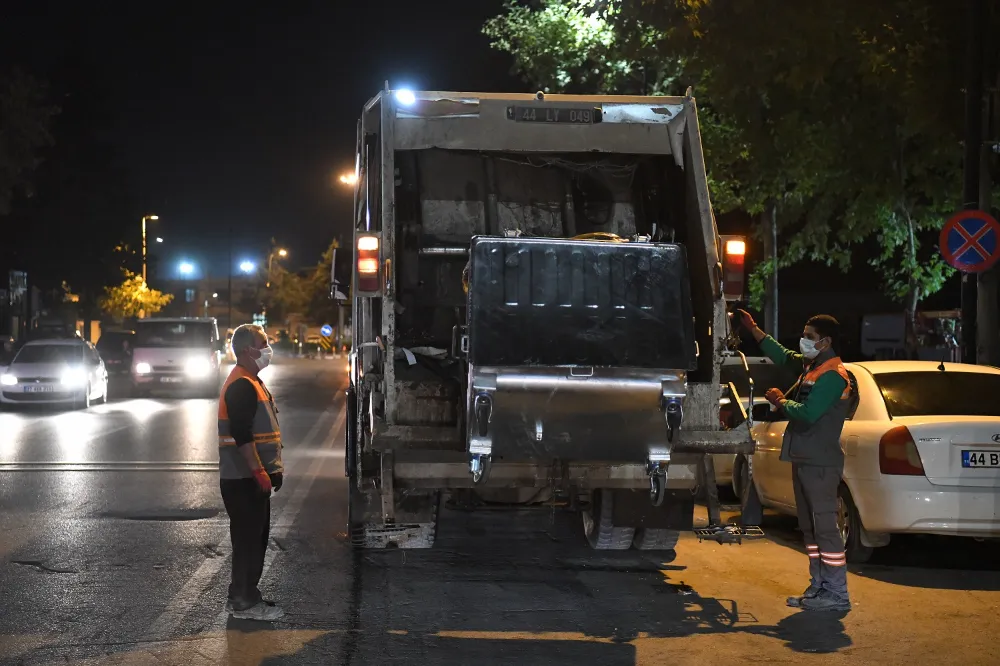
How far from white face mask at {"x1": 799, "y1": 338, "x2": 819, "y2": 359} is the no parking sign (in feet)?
18.1

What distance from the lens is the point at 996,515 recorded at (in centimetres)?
851

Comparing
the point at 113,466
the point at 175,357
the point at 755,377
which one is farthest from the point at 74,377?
the point at 755,377

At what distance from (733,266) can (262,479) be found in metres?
Result: 3.21

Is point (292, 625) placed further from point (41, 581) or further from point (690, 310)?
point (690, 310)

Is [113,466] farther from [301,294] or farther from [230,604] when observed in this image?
[301,294]

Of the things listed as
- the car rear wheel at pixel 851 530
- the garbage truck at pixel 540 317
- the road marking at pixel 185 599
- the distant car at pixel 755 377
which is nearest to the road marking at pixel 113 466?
the road marking at pixel 185 599

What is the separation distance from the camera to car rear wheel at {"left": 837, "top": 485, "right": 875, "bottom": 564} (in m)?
9.02

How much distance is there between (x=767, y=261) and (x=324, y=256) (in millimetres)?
77334

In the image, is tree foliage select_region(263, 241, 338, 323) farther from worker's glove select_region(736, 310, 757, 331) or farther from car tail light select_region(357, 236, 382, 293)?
car tail light select_region(357, 236, 382, 293)

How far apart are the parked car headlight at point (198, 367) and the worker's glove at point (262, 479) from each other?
22479 millimetres

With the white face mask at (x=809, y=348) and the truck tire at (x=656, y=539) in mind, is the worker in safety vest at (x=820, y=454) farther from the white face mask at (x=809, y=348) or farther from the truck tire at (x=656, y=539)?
the truck tire at (x=656, y=539)

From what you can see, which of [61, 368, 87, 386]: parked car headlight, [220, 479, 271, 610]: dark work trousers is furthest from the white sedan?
[61, 368, 87, 386]: parked car headlight

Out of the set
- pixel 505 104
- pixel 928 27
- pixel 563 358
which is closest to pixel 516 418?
pixel 563 358

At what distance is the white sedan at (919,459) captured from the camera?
849cm
